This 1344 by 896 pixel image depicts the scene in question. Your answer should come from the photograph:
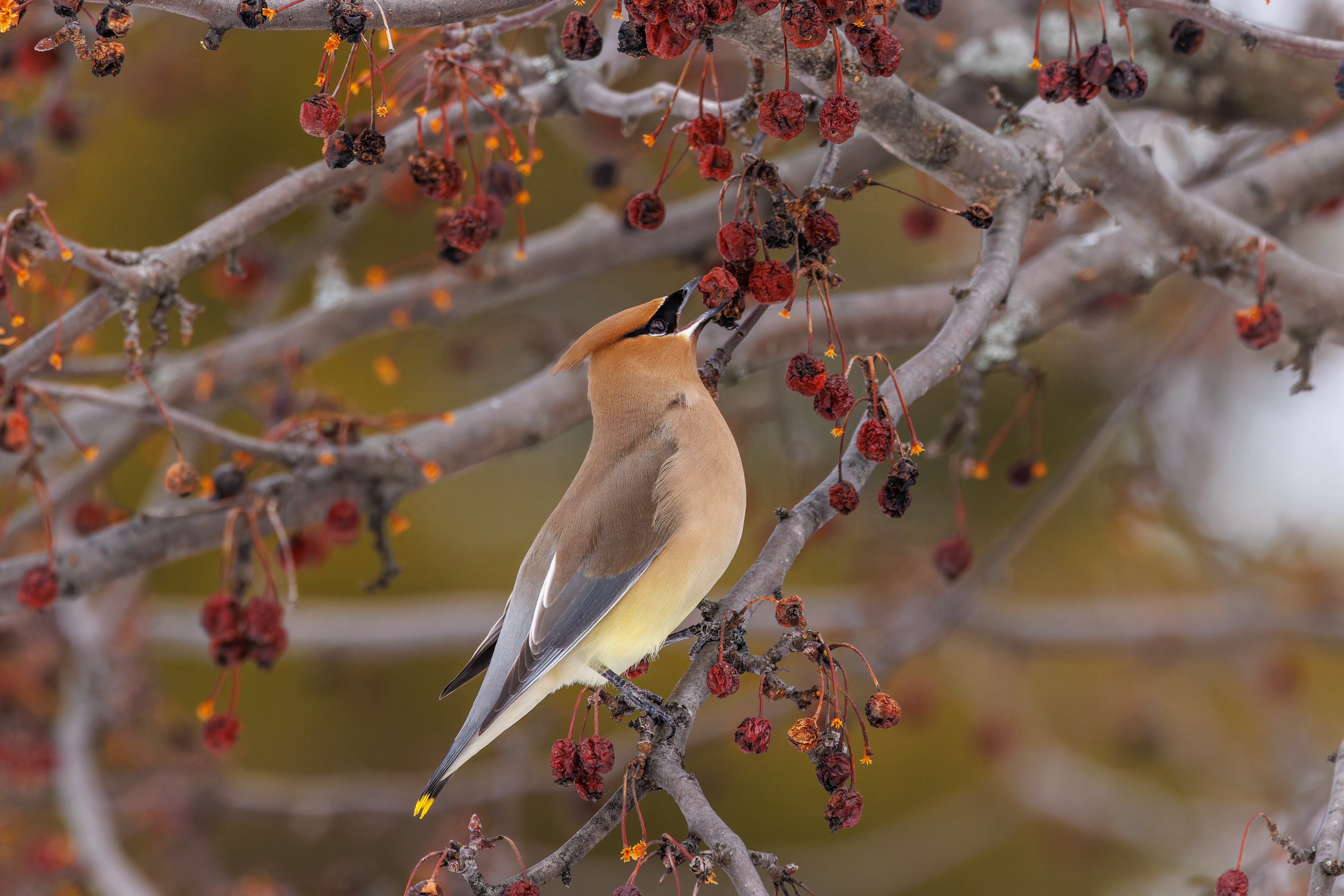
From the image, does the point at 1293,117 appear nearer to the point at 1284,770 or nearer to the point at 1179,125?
the point at 1179,125

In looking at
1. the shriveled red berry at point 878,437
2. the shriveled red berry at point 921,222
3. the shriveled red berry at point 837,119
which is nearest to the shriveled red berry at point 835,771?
the shriveled red berry at point 878,437

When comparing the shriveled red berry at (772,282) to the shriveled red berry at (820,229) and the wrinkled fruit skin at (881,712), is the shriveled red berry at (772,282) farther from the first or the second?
the wrinkled fruit skin at (881,712)

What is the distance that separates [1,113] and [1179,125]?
444 centimetres

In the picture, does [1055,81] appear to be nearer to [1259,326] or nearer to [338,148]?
[1259,326]

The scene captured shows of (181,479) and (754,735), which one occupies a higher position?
(181,479)

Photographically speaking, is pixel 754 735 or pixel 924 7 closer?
pixel 754 735

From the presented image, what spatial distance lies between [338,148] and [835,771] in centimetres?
146

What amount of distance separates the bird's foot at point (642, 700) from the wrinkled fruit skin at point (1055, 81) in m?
1.38

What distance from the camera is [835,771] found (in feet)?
7.14

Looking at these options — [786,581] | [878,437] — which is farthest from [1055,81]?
[786,581]

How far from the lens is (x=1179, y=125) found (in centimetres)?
533

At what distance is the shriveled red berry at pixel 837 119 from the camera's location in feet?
7.19

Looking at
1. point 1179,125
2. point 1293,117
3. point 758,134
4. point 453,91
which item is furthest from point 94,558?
point 1179,125

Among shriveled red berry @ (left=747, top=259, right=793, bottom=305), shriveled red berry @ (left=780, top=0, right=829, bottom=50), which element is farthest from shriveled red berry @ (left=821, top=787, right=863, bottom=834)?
shriveled red berry @ (left=780, top=0, right=829, bottom=50)
